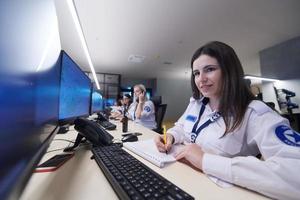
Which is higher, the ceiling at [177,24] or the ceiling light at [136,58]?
the ceiling at [177,24]

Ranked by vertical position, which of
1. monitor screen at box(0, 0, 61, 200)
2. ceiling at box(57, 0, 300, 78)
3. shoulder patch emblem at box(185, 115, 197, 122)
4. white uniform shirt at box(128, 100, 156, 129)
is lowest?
white uniform shirt at box(128, 100, 156, 129)

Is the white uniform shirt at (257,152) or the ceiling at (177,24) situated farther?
the ceiling at (177,24)

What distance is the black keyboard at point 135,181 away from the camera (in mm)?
349

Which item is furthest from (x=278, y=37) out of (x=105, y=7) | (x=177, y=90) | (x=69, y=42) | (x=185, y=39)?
(x=177, y=90)

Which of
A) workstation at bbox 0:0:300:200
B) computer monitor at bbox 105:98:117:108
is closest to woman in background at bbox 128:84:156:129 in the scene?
workstation at bbox 0:0:300:200

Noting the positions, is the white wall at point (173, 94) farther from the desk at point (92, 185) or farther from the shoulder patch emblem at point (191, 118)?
the desk at point (92, 185)

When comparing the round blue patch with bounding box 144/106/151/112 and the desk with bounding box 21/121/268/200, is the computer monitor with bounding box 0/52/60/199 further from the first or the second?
the round blue patch with bounding box 144/106/151/112

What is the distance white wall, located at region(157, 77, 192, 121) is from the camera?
32.0ft

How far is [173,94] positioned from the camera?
1001cm

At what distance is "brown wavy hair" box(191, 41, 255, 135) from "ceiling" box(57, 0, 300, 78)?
2.20 m

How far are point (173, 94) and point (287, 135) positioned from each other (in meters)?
9.58

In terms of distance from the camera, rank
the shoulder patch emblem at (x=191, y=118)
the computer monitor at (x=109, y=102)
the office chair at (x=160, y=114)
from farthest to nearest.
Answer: the computer monitor at (x=109, y=102) → the office chair at (x=160, y=114) → the shoulder patch emblem at (x=191, y=118)

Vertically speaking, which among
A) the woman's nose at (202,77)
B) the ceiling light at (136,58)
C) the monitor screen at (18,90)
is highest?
the ceiling light at (136,58)

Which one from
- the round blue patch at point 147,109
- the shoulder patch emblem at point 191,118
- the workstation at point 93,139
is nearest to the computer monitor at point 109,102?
the round blue patch at point 147,109
